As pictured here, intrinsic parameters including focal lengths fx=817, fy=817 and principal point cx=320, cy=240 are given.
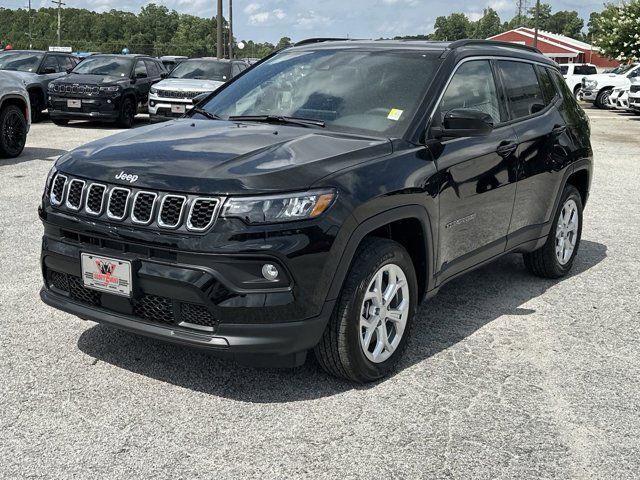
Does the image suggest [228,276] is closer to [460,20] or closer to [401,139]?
[401,139]

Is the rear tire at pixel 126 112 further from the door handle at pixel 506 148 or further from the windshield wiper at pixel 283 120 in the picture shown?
the door handle at pixel 506 148

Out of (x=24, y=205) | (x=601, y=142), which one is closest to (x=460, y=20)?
(x=601, y=142)

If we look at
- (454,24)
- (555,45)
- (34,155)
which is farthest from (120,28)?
(34,155)

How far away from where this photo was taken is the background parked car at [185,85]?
17484 millimetres

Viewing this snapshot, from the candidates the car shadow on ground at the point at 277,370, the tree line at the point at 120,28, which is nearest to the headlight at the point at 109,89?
the car shadow on ground at the point at 277,370

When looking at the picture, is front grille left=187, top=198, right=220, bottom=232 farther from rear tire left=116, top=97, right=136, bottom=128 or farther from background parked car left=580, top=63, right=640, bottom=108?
background parked car left=580, top=63, right=640, bottom=108

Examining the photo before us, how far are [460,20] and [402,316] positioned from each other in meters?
175

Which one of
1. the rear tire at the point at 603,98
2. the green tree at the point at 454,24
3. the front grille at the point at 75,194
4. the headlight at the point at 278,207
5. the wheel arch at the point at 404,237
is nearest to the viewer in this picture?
the headlight at the point at 278,207

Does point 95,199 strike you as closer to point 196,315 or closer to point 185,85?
point 196,315

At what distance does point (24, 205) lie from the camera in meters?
8.72

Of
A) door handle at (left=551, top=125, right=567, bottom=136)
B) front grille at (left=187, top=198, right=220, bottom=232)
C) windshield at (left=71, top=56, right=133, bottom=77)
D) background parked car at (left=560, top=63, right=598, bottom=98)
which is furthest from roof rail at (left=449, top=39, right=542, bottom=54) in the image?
background parked car at (left=560, top=63, right=598, bottom=98)

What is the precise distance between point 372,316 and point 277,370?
0.62 metres

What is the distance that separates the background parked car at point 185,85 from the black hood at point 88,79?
1.06 meters

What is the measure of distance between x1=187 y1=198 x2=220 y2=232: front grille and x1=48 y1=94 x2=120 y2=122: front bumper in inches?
591
